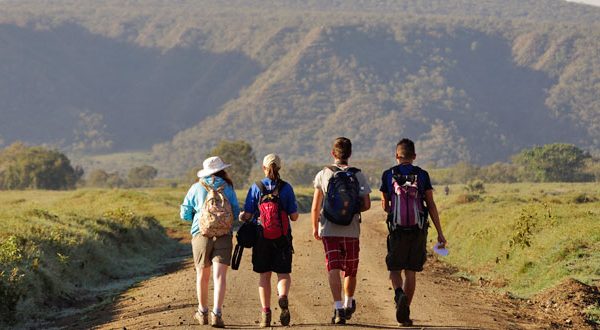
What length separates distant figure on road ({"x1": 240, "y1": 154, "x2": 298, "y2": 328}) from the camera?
14.1 m

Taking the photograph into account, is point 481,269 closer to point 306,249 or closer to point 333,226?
point 306,249

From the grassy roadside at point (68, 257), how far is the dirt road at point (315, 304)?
1.14m

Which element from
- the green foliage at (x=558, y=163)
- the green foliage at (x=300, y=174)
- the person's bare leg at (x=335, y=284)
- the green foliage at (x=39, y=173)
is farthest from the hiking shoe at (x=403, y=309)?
the green foliage at (x=300, y=174)

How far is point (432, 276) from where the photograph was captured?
2259 centimetres

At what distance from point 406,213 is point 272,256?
1781 millimetres

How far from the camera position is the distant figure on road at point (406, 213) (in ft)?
46.2

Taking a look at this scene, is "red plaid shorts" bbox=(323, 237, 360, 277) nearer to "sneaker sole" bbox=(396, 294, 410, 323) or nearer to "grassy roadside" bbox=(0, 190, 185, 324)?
"sneaker sole" bbox=(396, 294, 410, 323)

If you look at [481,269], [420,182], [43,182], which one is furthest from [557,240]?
[43,182]

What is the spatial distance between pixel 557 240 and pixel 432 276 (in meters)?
2.73

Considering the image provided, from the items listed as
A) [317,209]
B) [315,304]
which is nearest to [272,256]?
[317,209]

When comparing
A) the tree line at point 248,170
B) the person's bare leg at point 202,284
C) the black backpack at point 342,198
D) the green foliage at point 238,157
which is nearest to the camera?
the black backpack at point 342,198

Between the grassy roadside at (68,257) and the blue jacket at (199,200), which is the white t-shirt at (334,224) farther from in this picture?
the grassy roadside at (68,257)

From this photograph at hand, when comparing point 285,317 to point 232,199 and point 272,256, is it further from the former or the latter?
point 232,199

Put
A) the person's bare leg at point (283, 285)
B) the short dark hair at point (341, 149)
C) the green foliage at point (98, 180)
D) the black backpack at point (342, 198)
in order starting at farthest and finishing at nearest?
the green foliage at point (98, 180) < the person's bare leg at point (283, 285) < the short dark hair at point (341, 149) < the black backpack at point (342, 198)
